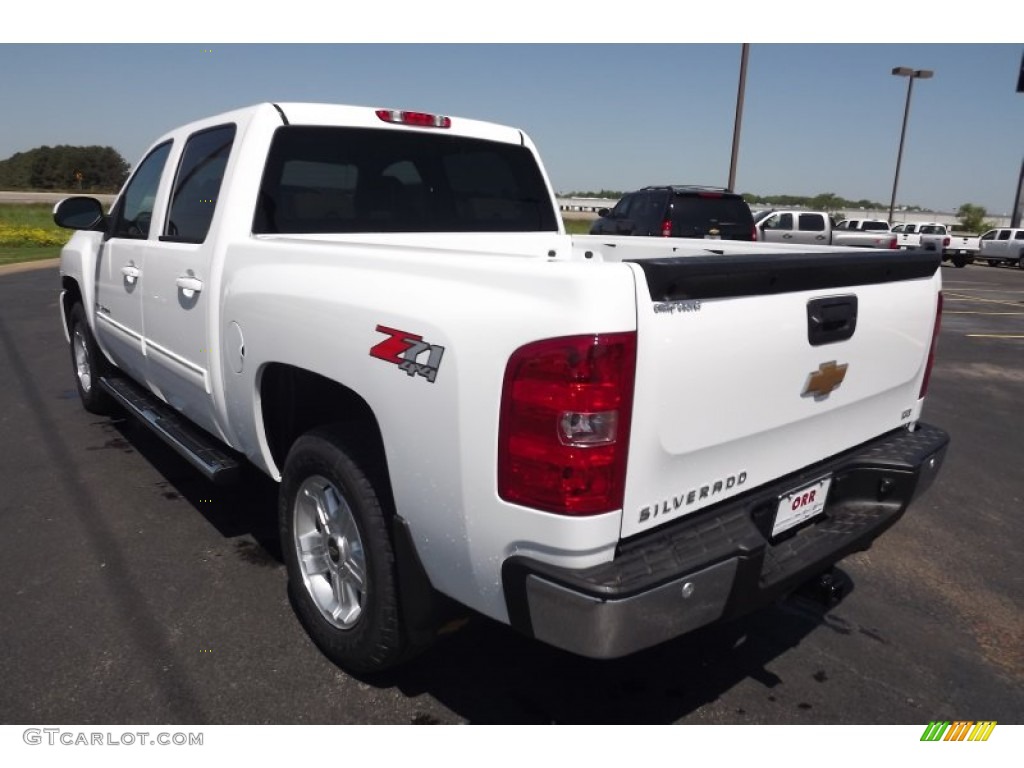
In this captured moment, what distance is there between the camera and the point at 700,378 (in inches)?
77.5

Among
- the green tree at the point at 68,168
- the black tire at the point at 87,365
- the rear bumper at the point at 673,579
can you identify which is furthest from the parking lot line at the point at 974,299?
the green tree at the point at 68,168

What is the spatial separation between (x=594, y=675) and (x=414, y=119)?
2802mm

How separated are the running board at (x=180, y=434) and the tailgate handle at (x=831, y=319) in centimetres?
241

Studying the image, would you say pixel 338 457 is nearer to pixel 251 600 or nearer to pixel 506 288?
pixel 506 288

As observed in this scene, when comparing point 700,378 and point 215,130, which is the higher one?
point 215,130

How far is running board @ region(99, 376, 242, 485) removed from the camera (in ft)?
10.5

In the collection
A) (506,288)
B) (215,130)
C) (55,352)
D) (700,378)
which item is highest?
(215,130)

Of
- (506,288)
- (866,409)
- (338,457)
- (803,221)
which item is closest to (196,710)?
(338,457)

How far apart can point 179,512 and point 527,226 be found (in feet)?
8.34

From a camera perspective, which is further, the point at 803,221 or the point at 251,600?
the point at 803,221

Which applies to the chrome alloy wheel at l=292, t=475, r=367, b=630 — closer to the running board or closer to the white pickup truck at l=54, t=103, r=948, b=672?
the white pickup truck at l=54, t=103, r=948, b=672

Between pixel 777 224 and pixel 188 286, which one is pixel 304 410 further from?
pixel 777 224

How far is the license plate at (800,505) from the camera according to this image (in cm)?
236

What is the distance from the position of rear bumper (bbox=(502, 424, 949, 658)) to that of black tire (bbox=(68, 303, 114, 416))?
4.70 meters
